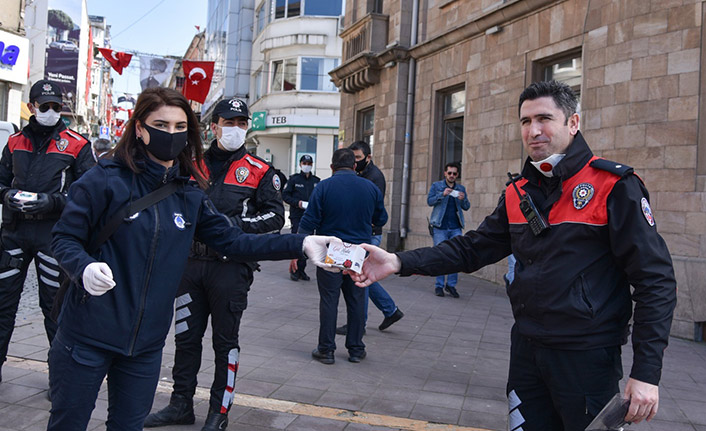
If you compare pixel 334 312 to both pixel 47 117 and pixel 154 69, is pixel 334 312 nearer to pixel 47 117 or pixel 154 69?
pixel 47 117

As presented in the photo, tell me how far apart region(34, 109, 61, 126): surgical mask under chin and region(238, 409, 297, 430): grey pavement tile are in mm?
2592

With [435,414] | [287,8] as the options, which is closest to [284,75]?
[287,8]

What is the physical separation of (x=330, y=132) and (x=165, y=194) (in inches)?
1144

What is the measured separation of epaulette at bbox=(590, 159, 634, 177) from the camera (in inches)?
101

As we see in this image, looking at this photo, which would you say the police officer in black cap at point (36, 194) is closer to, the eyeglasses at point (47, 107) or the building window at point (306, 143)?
the eyeglasses at point (47, 107)

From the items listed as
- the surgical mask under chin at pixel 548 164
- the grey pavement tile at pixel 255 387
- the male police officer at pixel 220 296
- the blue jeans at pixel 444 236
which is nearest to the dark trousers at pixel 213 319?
the male police officer at pixel 220 296

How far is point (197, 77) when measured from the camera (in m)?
15.1

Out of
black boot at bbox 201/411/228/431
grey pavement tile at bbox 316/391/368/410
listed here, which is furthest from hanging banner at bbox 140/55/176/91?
black boot at bbox 201/411/228/431

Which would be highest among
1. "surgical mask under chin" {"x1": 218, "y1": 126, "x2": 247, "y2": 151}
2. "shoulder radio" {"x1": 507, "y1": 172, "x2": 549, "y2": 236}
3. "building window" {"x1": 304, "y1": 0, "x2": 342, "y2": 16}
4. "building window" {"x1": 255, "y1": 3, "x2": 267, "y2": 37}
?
"building window" {"x1": 255, "y1": 3, "x2": 267, "y2": 37}

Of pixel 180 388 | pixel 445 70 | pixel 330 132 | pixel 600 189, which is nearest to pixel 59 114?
pixel 180 388

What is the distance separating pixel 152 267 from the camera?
9.00 ft

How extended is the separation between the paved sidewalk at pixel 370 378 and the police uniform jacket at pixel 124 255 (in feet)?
5.72

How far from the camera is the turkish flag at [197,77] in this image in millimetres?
14930

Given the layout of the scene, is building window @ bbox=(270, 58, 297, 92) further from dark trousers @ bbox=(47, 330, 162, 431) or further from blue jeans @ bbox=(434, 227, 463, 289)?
dark trousers @ bbox=(47, 330, 162, 431)
